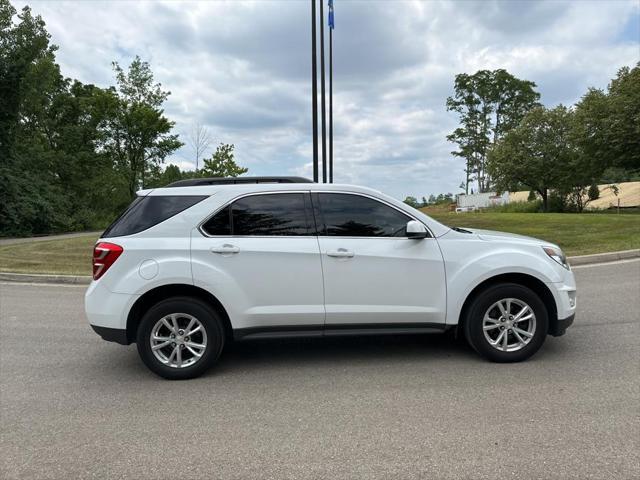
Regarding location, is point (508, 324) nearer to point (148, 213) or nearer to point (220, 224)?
point (220, 224)

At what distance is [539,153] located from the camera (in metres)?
38.9

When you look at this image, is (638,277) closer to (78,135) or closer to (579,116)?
(579,116)

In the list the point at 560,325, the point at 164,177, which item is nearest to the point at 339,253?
the point at 560,325

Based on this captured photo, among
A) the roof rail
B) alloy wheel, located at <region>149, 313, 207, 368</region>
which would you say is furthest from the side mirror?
alloy wheel, located at <region>149, 313, 207, 368</region>

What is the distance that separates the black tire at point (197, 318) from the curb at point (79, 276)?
7162mm

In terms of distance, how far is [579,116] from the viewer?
108 feet

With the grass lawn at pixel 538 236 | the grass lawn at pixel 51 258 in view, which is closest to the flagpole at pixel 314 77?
the grass lawn at pixel 538 236

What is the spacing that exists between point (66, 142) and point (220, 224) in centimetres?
3494

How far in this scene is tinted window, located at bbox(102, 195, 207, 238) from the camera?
4.45 metres

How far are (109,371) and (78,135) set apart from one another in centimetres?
3441

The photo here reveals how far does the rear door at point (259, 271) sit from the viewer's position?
14.2ft

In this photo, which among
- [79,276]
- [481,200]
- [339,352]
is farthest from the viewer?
[481,200]

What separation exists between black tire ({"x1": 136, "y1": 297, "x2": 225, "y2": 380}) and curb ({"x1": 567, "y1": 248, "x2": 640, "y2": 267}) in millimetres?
9560

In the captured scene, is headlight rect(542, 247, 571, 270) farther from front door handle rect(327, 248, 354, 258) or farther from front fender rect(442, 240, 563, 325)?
front door handle rect(327, 248, 354, 258)
